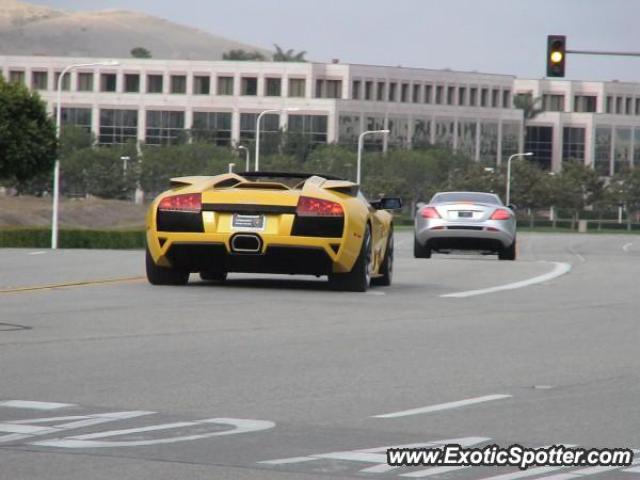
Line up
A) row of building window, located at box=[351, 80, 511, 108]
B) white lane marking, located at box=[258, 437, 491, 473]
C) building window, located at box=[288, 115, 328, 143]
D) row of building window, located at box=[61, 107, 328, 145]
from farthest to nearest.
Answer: row of building window, located at box=[351, 80, 511, 108], row of building window, located at box=[61, 107, 328, 145], building window, located at box=[288, 115, 328, 143], white lane marking, located at box=[258, 437, 491, 473]

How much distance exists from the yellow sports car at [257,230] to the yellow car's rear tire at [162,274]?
0.52ft

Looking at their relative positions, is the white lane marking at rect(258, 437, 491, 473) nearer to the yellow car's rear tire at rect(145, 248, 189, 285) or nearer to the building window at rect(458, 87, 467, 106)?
the yellow car's rear tire at rect(145, 248, 189, 285)

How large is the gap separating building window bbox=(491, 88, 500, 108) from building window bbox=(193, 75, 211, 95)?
28.9 metres

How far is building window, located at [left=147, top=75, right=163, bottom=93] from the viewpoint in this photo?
497 ft

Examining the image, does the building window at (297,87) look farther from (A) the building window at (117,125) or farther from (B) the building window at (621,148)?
(B) the building window at (621,148)

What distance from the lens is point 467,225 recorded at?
30109mm

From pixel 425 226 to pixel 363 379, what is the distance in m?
20.8

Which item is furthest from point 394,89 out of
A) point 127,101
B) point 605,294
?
point 605,294

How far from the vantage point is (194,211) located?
54.5ft

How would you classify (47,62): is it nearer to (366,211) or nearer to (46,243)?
(46,243)

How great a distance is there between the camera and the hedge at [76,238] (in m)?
54.2

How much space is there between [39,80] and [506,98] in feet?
145

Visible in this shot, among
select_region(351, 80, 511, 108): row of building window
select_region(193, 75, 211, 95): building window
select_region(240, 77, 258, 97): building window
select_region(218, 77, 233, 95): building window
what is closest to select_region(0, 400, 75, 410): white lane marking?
select_region(240, 77, 258, 97): building window

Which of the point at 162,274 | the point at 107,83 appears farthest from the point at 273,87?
the point at 162,274
